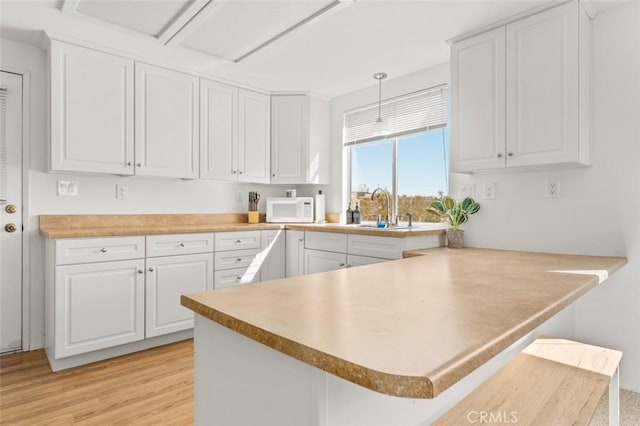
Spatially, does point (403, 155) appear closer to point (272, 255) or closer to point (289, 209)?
point (289, 209)

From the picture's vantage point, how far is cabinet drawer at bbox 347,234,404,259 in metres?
2.56

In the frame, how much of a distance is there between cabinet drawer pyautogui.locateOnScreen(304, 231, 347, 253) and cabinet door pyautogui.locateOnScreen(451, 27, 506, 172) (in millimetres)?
1040

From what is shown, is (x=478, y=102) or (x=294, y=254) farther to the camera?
(x=294, y=254)

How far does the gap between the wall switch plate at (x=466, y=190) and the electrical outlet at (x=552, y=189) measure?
48 centimetres

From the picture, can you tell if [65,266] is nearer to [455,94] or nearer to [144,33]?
[144,33]

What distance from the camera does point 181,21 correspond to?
2291 millimetres

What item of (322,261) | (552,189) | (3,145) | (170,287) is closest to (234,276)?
(170,287)

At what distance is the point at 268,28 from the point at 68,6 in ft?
3.88

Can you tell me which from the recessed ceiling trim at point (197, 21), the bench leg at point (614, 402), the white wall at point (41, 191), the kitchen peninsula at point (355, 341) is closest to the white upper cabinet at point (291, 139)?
the white wall at point (41, 191)

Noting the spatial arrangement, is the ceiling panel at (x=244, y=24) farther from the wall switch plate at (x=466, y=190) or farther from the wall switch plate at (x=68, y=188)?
the wall switch plate at (x=466, y=190)

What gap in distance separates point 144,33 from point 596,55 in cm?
291

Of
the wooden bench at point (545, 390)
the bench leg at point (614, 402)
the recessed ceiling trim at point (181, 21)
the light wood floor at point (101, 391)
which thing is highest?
the recessed ceiling trim at point (181, 21)

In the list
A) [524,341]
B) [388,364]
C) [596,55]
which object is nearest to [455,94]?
[596,55]

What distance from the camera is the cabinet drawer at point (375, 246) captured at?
256cm
